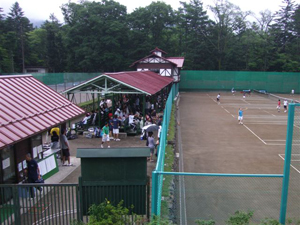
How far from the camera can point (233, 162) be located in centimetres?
1409

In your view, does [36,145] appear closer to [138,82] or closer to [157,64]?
[138,82]

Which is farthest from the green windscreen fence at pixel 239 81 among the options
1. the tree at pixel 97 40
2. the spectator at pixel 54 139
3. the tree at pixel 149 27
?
the spectator at pixel 54 139

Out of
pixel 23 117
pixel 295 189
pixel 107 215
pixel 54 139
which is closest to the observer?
pixel 107 215

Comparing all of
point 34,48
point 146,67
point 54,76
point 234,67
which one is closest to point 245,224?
point 54,76

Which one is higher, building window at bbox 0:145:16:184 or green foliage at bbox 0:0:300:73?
green foliage at bbox 0:0:300:73

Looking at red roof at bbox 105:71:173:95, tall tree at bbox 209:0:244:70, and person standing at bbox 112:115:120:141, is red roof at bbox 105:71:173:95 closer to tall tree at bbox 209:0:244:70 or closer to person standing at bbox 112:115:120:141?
person standing at bbox 112:115:120:141

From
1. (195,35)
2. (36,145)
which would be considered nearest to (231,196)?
(36,145)

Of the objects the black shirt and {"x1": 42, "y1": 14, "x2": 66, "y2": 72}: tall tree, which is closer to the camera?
the black shirt

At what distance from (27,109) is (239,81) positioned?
52.4 metres

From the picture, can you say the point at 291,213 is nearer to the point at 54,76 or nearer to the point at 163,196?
the point at 163,196

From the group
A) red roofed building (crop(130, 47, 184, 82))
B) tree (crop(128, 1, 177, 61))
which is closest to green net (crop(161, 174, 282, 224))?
red roofed building (crop(130, 47, 184, 82))

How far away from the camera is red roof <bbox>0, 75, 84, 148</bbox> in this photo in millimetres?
7082

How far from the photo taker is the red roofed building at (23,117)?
23.8ft

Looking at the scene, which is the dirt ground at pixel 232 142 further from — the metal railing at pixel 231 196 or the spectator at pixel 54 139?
the spectator at pixel 54 139
